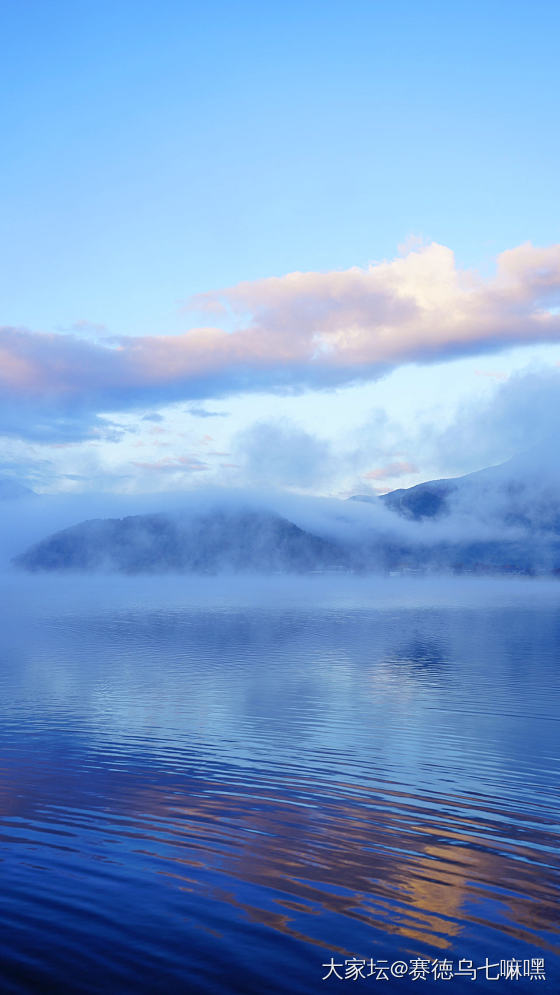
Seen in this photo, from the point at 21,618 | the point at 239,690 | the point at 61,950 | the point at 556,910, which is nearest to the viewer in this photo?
the point at 61,950

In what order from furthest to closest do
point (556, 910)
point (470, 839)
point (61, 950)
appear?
point (470, 839) < point (556, 910) < point (61, 950)

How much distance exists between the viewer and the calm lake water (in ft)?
45.2

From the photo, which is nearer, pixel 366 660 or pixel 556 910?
pixel 556 910

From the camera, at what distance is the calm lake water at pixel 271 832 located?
13.8m

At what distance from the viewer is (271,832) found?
2006 cm

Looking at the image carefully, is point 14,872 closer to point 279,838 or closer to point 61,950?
point 61,950

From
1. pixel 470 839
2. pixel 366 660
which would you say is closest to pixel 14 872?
pixel 470 839

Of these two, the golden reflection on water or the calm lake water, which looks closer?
the calm lake water

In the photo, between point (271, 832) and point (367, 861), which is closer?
point (367, 861)

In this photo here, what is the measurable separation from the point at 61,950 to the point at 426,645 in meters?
65.1

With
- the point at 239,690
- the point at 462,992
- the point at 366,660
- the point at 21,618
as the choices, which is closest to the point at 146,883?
the point at 462,992

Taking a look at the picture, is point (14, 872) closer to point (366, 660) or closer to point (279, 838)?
point (279, 838)

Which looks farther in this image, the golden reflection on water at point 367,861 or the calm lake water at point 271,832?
the golden reflection on water at point 367,861

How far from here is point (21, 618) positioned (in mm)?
110688
